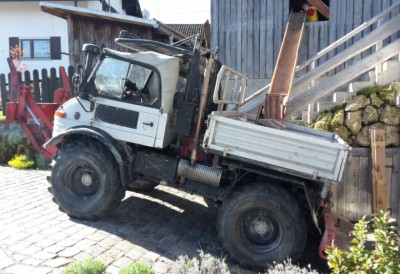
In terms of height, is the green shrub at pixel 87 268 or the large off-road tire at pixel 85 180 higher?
the large off-road tire at pixel 85 180

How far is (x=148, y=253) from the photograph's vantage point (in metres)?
4.62

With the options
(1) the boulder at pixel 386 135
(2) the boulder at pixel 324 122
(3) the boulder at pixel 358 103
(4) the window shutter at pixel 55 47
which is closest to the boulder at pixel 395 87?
(3) the boulder at pixel 358 103

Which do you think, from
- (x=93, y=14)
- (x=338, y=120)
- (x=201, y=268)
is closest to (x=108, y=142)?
(x=201, y=268)

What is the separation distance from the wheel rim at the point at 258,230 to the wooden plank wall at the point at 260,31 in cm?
472

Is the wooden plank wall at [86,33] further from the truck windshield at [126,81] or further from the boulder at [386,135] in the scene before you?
the boulder at [386,135]

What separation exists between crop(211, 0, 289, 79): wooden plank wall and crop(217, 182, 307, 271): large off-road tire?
4.64 m

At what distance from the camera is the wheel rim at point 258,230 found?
4684mm

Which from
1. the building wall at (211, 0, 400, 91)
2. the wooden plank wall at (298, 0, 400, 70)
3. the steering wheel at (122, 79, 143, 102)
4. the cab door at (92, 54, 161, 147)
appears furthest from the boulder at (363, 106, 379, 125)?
the steering wheel at (122, 79, 143, 102)

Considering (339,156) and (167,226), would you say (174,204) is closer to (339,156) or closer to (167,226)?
(167,226)

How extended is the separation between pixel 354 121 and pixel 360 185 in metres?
1.06

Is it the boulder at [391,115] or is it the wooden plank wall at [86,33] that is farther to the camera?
the wooden plank wall at [86,33]

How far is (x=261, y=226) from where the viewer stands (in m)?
4.74

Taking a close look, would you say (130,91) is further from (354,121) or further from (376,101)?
(376,101)

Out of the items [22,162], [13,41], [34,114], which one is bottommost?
[22,162]
